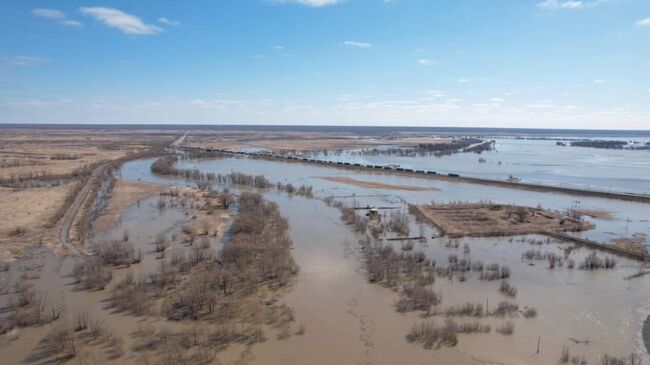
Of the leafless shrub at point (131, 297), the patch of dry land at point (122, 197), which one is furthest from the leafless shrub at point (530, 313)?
the patch of dry land at point (122, 197)

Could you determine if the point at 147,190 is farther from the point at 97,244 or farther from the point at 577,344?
the point at 577,344

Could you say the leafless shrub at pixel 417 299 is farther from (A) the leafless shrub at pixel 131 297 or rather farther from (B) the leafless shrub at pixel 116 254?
(B) the leafless shrub at pixel 116 254

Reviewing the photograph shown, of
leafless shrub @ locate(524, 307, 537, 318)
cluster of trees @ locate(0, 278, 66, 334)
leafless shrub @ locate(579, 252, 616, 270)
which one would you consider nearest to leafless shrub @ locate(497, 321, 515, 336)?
leafless shrub @ locate(524, 307, 537, 318)

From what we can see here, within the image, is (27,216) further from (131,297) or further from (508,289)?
(508,289)

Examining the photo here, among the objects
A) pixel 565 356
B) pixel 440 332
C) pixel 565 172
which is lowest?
pixel 565 356

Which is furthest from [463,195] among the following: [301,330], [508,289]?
[301,330]

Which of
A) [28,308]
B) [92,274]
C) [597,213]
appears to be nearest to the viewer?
[28,308]

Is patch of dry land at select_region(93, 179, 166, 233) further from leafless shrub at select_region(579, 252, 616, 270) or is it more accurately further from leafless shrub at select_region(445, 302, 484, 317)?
leafless shrub at select_region(579, 252, 616, 270)
